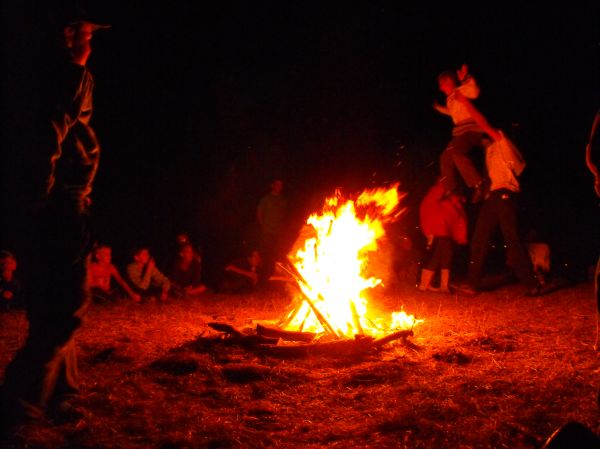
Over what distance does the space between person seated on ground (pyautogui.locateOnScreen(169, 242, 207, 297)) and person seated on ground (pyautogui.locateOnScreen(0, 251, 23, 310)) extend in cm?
244

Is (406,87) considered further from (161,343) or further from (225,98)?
(161,343)

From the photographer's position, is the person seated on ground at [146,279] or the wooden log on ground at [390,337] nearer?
the wooden log on ground at [390,337]

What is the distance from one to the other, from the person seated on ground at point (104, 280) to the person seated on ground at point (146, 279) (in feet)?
0.57

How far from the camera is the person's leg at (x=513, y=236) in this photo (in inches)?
328

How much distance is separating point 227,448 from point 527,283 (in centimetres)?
622

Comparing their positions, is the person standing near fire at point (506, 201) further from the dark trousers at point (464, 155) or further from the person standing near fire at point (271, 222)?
the person standing near fire at point (271, 222)

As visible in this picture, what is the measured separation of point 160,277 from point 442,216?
15.9 ft

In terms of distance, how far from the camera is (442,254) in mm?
9492

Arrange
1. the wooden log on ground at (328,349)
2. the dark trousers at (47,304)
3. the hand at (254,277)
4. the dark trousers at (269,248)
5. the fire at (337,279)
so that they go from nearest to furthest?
the dark trousers at (47,304)
the wooden log on ground at (328,349)
the fire at (337,279)
the hand at (254,277)
the dark trousers at (269,248)

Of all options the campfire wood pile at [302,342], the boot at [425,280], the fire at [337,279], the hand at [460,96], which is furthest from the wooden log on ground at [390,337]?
the boot at [425,280]

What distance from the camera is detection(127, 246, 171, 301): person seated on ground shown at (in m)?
9.17

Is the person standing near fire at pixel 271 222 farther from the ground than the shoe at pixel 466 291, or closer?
farther from the ground

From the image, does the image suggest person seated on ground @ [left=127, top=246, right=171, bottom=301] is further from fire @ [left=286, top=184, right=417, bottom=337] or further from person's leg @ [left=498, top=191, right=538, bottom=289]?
person's leg @ [left=498, top=191, right=538, bottom=289]

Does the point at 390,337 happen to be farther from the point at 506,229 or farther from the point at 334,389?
the point at 506,229
